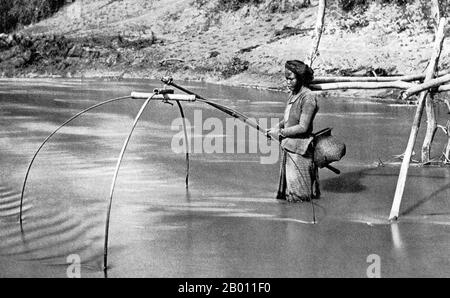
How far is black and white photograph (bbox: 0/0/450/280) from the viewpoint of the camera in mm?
5984

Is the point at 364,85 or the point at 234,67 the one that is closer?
the point at 364,85

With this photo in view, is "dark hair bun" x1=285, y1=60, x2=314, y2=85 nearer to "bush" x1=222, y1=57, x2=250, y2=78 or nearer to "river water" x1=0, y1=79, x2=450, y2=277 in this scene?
"river water" x1=0, y1=79, x2=450, y2=277

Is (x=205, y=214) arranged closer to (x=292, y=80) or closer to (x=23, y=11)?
(x=292, y=80)

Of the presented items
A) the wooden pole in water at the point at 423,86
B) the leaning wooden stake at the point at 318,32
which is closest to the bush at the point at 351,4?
the leaning wooden stake at the point at 318,32

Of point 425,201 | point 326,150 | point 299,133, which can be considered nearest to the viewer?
point 299,133

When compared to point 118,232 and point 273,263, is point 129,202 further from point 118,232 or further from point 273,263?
point 273,263

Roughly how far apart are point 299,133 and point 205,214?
141 cm

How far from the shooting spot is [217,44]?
30250 millimetres

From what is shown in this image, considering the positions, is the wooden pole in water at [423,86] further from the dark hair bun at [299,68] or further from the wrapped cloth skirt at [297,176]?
the wrapped cloth skirt at [297,176]

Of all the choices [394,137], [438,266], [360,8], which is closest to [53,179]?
[438,266]

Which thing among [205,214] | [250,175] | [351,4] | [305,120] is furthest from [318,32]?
[351,4]

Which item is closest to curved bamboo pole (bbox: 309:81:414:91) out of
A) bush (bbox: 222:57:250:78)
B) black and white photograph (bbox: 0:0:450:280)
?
A: black and white photograph (bbox: 0:0:450:280)

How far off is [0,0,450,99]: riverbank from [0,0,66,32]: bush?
3.16m

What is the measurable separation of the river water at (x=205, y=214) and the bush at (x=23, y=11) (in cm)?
3267
